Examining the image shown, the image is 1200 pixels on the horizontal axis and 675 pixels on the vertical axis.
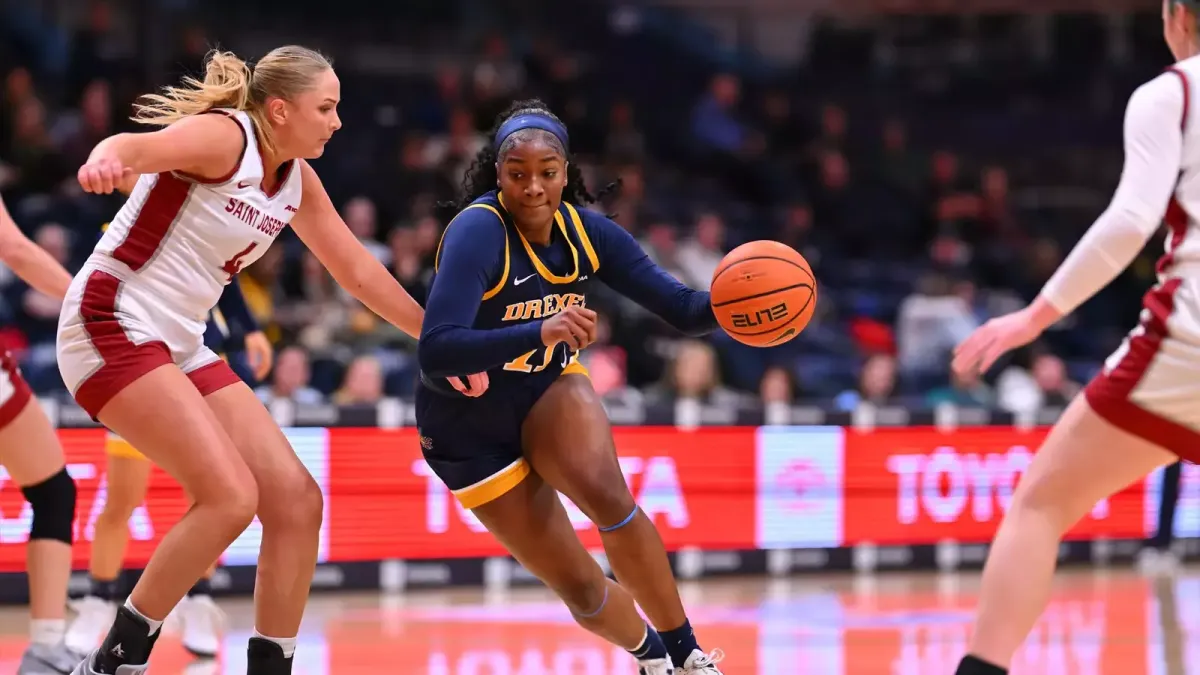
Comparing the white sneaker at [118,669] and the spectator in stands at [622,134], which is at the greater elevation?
the spectator in stands at [622,134]

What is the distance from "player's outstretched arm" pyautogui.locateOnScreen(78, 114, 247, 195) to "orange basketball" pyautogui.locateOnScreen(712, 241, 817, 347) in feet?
4.89

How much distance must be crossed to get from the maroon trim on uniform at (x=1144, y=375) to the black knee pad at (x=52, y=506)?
11.2 feet

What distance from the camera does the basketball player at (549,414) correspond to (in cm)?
443

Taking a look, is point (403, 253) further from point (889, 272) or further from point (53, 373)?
Answer: point (889, 272)

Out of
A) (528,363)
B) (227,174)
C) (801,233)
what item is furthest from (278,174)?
(801,233)

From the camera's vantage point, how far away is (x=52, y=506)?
5035 millimetres

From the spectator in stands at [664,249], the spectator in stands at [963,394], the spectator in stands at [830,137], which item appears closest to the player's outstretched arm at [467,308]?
the spectator in stands at [963,394]

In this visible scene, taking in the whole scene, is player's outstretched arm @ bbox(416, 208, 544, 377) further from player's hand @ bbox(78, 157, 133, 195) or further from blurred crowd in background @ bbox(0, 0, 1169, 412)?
blurred crowd in background @ bbox(0, 0, 1169, 412)

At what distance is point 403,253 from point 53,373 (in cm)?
234

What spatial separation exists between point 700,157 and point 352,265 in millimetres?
9021

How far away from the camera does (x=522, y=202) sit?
14.5 ft

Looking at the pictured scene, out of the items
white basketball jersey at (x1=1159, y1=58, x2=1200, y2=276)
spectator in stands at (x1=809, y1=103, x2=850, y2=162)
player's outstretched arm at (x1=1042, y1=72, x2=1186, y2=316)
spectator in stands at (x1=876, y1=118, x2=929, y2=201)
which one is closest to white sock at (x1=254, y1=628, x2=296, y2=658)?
player's outstretched arm at (x1=1042, y1=72, x2=1186, y2=316)

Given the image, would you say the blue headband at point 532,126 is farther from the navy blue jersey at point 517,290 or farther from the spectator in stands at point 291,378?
the spectator in stands at point 291,378

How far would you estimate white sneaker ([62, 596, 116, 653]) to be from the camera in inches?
236
